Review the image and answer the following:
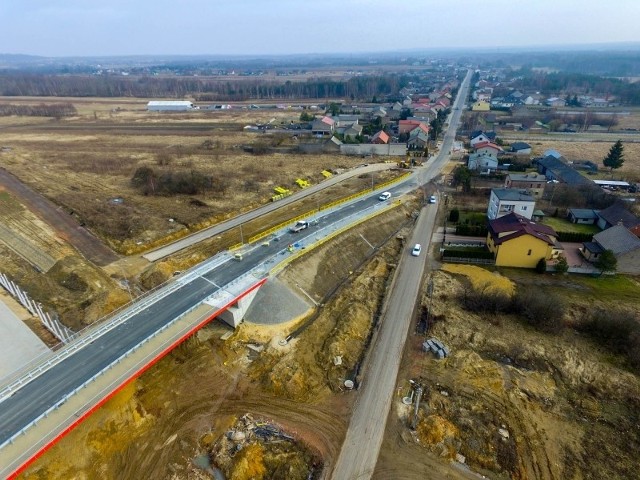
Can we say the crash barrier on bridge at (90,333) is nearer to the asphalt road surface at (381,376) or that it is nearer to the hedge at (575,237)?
the asphalt road surface at (381,376)

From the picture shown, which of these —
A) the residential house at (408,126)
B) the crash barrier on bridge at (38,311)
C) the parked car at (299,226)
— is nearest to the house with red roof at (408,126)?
the residential house at (408,126)

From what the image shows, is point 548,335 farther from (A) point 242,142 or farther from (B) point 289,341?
(A) point 242,142

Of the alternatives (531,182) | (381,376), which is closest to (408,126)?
(531,182)

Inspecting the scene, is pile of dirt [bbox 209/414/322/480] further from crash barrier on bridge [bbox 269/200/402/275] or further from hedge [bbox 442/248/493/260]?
hedge [bbox 442/248/493/260]

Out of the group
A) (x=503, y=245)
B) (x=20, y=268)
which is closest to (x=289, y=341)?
(x=503, y=245)

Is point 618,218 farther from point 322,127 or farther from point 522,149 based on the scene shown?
point 322,127

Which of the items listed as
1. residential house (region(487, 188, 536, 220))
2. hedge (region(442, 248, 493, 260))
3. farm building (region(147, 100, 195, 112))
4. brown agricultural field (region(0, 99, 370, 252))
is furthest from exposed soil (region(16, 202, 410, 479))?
farm building (region(147, 100, 195, 112))
